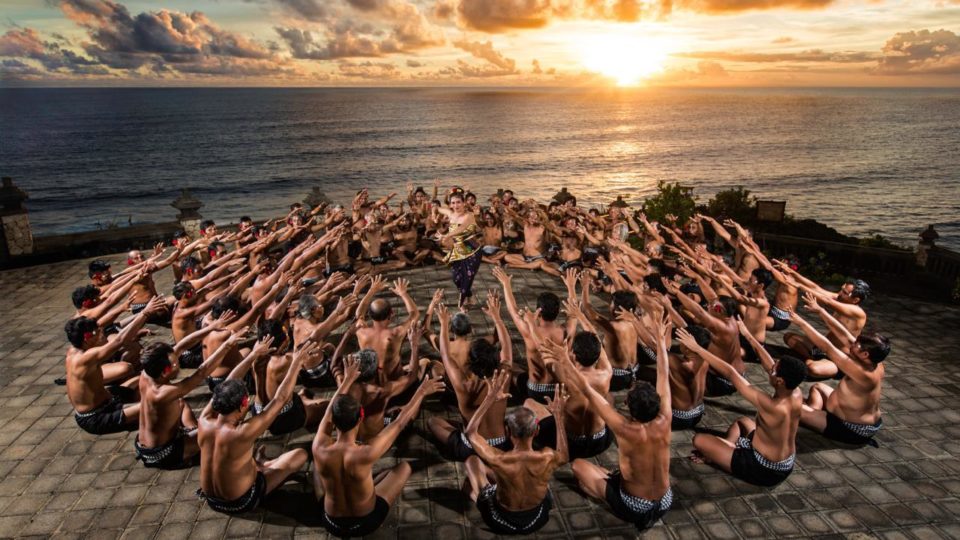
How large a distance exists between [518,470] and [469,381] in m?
1.54

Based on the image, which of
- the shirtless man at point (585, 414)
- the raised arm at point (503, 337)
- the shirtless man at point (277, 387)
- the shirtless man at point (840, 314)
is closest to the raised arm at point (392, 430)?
the raised arm at point (503, 337)

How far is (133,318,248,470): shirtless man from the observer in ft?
17.8

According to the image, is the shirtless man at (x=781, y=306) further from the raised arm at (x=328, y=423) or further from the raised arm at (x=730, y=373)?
the raised arm at (x=328, y=423)

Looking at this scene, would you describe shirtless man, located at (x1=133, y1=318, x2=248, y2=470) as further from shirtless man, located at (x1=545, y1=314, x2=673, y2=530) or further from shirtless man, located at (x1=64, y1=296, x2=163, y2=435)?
shirtless man, located at (x1=545, y1=314, x2=673, y2=530)

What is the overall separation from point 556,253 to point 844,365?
8035 mm

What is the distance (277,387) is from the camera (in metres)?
6.29

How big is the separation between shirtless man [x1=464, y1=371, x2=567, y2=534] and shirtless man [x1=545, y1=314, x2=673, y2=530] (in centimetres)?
46

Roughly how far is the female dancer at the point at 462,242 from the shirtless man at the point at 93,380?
17.0 ft

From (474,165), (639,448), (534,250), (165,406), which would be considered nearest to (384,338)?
(165,406)

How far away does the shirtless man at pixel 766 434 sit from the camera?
508 centimetres

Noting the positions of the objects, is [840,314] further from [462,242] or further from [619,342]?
[462,242]

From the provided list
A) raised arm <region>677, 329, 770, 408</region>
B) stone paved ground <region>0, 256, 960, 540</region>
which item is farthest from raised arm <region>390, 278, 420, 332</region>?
raised arm <region>677, 329, 770, 408</region>

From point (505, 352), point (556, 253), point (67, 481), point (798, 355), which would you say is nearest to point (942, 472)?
point (798, 355)

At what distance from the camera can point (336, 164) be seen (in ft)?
223
